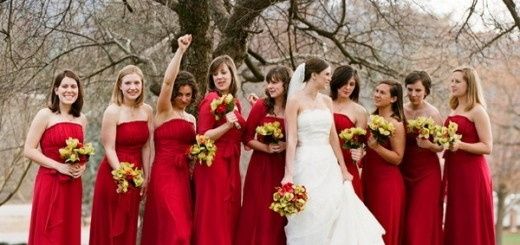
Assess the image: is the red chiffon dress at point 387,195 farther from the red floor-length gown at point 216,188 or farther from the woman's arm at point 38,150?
the woman's arm at point 38,150

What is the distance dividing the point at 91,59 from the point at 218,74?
717 centimetres

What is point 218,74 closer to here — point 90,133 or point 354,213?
point 354,213

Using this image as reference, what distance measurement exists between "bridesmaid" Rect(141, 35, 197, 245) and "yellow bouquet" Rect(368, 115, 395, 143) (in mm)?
1884

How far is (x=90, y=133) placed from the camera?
25922mm

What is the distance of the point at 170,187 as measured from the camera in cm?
861

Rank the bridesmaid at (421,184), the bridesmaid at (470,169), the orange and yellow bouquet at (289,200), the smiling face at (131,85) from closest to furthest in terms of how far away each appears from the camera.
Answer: the orange and yellow bouquet at (289,200)
the smiling face at (131,85)
the bridesmaid at (470,169)
the bridesmaid at (421,184)

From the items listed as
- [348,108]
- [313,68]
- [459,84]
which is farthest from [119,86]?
[459,84]

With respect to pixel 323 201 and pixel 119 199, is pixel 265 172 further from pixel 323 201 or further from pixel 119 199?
pixel 119 199

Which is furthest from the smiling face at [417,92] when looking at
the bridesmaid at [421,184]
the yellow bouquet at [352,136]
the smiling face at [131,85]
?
the smiling face at [131,85]

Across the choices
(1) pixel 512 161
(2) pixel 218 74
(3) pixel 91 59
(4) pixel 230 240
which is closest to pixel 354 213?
(4) pixel 230 240

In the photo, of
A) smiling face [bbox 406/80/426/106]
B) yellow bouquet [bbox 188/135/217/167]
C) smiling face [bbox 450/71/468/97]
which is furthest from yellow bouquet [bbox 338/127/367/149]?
yellow bouquet [bbox 188/135/217/167]

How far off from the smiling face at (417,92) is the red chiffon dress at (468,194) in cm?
40

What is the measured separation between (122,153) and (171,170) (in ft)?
1.75

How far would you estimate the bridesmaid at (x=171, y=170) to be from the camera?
337 inches
